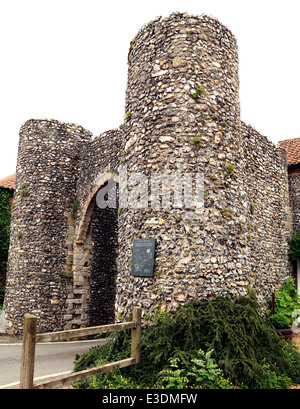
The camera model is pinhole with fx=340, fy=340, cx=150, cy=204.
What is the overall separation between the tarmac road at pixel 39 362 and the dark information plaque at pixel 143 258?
2.11m

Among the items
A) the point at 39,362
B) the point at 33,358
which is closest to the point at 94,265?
the point at 39,362

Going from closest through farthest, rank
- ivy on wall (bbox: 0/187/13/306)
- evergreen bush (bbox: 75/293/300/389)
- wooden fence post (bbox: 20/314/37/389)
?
wooden fence post (bbox: 20/314/37/389) → evergreen bush (bbox: 75/293/300/389) → ivy on wall (bbox: 0/187/13/306)

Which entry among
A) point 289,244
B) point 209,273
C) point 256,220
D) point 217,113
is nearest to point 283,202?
point 289,244

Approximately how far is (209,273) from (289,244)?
18.3 ft

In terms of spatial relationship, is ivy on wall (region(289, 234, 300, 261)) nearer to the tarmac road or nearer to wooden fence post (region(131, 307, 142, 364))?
the tarmac road

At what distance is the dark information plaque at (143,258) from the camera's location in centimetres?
549

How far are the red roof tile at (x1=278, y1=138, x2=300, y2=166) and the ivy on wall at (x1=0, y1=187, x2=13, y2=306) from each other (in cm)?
1183

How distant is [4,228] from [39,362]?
31.9 ft

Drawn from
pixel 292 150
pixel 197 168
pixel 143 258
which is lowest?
pixel 143 258

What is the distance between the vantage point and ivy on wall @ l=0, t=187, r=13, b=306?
48.7 ft

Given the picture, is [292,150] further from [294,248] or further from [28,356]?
[28,356]

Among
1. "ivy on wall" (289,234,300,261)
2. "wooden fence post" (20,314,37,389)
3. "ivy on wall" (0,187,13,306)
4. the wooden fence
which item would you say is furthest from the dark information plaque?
"ivy on wall" (0,187,13,306)

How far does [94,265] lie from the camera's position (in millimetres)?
11703
